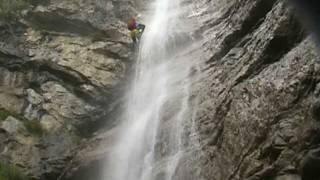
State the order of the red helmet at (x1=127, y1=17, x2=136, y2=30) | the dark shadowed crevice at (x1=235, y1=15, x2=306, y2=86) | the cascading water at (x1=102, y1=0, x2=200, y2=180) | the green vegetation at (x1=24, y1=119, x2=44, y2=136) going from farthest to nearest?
the red helmet at (x1=127, y1=17, x2=136, y2=30), the green vegetation at (x1=24, y1=119, x2=44, y2=136), the cascading water at (x1=102, y1=0, x2=200, y2=180), the dark shadowed crevice at (x1=235, y1=15, x2=306, y2=86)

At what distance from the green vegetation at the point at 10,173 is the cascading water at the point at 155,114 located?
277 cm

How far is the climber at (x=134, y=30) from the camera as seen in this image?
18109 mm

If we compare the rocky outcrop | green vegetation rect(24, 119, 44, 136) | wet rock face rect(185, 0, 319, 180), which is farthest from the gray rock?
wet rock face rect(185, 0, 319, 180)

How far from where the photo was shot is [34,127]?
640 inches

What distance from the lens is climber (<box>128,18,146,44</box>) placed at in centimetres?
1811

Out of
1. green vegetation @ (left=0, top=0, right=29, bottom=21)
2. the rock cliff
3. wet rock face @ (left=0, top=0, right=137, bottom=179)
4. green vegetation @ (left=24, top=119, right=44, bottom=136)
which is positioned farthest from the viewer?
green vegetation @ (left=0, top=0, right=29, bottom=21)

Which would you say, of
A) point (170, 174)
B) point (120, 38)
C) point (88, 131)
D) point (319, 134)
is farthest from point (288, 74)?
point (120, 38)

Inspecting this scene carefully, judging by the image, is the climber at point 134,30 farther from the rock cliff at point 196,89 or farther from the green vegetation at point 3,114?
the green vegetation at point 3,114

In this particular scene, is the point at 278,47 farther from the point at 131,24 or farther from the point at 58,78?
the point at 58,78

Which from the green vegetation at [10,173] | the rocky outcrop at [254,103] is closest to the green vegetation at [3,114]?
the green vegetation at [10,173]

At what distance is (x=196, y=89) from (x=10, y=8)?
8923 millimetres

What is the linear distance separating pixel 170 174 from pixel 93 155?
368 cm

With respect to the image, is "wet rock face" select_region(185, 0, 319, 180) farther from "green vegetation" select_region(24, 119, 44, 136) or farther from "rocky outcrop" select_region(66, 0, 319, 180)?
"green vegetation" select_region(24, 119, 44, 136)

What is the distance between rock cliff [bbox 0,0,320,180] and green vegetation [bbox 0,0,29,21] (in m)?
0.36
